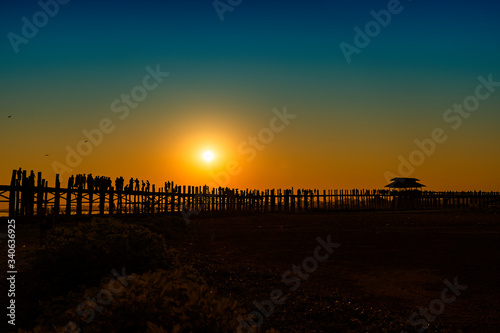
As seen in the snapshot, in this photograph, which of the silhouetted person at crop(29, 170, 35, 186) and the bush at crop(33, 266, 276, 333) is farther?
the silhouetted person at crop(29, 170, 35, 186)

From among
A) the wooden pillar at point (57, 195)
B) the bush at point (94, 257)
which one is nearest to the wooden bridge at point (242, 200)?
the wooden pillar at point (57, 195)

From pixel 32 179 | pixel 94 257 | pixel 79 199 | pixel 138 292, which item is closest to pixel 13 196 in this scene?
pixel 32 179

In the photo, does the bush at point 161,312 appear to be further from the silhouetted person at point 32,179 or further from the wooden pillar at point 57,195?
the wooden pillar at point 57,195

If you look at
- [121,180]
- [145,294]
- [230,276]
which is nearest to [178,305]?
[145,294]

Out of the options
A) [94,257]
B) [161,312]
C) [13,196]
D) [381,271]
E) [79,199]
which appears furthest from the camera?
[79,199]

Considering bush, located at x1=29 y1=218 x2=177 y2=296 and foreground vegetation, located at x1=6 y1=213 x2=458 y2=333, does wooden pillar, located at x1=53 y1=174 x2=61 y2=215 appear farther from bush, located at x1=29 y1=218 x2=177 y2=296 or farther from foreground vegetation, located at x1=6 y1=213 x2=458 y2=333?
bush, located at x1=29 y1=218 x2=177 y2=296

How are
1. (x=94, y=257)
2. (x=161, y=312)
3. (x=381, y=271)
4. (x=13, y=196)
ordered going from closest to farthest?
(x=161, y=312) < (x=94, y=257) < (x=381, y=271) < (x=13, y=196)

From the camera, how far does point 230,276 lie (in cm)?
922

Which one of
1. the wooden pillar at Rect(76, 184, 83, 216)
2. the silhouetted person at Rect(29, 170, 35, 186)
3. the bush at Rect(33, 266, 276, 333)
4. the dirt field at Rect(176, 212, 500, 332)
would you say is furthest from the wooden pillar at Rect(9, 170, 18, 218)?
the bush at Rect(33, 266, 276, 333)

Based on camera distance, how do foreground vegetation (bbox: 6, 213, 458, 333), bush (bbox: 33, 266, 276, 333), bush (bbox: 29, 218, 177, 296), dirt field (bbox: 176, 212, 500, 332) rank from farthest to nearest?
bush (bbox: 29, 218, 177, 296), dirt field (bbox: 176, 212, 500, 332), foreground vegetation (bbox: 6, 213, 458, 333), bush (bbox: 33, 266, 276, 333)

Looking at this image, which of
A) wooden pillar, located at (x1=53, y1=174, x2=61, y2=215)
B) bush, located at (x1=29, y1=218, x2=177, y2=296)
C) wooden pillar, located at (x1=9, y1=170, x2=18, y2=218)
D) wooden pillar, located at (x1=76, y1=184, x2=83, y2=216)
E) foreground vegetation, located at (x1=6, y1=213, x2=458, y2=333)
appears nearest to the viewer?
foreground vegetation, located at (x1=6, y1=213, x2=458, y2=333)

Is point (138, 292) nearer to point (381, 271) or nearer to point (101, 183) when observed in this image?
point (381, 271)

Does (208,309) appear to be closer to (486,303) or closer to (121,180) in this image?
(486,303)

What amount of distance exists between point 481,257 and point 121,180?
28.7 m
